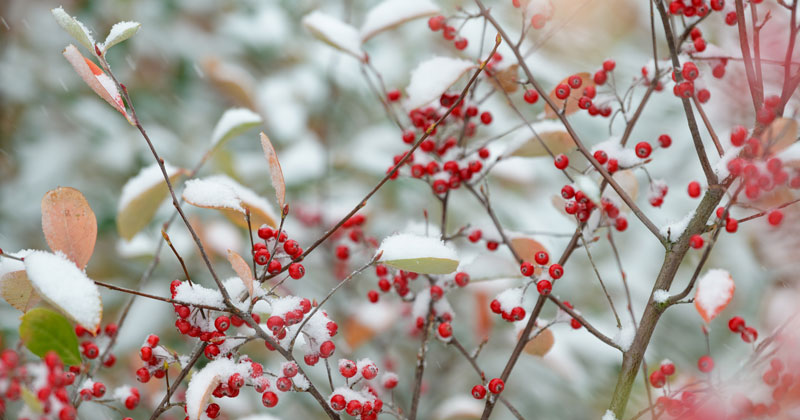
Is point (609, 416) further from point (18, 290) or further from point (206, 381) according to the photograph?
point (18, 290)

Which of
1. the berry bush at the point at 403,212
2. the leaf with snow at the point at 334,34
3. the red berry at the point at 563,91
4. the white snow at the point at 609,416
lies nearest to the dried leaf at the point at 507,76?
the berry bush at the point at 403,212

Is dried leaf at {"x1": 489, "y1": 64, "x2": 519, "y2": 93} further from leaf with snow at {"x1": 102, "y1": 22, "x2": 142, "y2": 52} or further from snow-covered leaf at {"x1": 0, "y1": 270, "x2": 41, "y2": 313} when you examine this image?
snow-covered leaf at {"x1": 0, "y1": 270, "x2": 41, "y2": 313}

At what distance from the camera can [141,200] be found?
97 centimetres

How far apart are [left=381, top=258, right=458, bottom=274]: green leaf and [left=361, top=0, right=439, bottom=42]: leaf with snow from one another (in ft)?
1.36

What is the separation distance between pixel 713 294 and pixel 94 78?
620mm

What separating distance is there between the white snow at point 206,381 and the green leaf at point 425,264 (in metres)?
0.17

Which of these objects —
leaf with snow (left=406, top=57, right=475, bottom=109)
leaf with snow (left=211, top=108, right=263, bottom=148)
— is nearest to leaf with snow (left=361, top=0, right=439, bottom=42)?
leaf with snow (left=406, top=57, right=475, bottom=109)

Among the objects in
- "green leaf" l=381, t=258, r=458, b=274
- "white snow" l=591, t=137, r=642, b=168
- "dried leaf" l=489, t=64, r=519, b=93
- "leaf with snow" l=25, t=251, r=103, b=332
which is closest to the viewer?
"leaf with snow" l=25, t=251, r=103, b=332

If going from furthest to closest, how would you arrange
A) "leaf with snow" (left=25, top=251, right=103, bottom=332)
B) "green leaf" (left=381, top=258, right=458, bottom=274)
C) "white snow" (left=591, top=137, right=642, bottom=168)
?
"white snow" (left=591, top=137, right=642, bottom=168) → "green leaf" (left=381, top=258, right=458, bottom=274) → "leaf with snow" (left=25, top=251, right=103, bottom=332)

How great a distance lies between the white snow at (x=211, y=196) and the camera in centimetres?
66

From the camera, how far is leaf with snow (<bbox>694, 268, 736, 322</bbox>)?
1.95 ft

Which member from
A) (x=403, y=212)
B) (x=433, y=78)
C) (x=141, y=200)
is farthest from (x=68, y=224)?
(x=403, y=212)

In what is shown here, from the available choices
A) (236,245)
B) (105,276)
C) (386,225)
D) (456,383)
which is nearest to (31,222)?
(105,276)

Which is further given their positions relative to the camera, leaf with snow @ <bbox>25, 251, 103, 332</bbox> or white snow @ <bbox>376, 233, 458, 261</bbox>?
white snow @ <bbox>376, 233, 458, 261</bbox>
